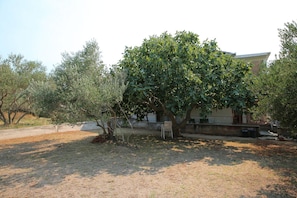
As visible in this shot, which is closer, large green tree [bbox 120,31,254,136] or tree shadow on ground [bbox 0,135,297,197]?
tree shadow on ground [bbox 0,135,297,197]

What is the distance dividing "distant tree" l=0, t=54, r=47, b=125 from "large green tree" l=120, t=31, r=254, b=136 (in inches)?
446

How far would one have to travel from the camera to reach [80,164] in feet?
26.1

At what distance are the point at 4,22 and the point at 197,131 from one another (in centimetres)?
1388

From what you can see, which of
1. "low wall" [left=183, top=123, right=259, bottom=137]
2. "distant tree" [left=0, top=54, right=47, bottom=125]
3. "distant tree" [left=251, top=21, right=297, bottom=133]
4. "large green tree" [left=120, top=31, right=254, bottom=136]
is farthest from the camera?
"distant tree" [left=0, top=54, right=47, bottom=125]

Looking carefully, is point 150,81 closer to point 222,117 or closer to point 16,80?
point 222,117

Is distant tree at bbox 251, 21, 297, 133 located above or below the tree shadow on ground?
above

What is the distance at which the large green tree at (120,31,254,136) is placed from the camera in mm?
9859

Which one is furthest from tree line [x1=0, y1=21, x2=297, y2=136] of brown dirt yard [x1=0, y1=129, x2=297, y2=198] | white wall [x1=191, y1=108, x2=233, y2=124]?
white wall [x1=191, y1=108, x2=233, y2=124]

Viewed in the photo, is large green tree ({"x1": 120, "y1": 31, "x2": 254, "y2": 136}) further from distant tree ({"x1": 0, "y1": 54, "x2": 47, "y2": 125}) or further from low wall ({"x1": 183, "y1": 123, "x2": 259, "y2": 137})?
distant tree ({"x1": 0, "y1": 54, "x2": 47, "y2": 125})

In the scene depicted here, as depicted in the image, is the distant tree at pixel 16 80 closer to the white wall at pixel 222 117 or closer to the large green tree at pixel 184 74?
the large green tree at pixel 184 74

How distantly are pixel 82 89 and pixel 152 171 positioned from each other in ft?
15.3

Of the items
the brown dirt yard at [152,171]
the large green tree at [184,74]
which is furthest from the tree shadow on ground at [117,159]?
the large green tree at [184,74]

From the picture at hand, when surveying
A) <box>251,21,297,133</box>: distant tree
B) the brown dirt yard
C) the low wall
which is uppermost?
<box>251,21,297,133</box>: distant tree

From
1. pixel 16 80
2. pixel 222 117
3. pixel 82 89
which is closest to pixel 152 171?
pixel 82 89
